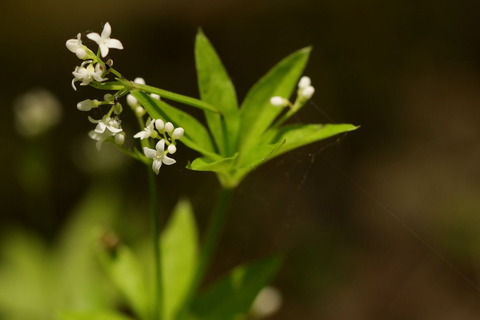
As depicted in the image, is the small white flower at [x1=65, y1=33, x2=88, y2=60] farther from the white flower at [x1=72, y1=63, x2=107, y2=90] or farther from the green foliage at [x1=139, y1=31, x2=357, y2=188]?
the green foliage at [x1=139, y1=31, x2=357, y2=188]

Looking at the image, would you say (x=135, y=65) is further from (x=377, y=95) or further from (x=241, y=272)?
(x=241, y=272)

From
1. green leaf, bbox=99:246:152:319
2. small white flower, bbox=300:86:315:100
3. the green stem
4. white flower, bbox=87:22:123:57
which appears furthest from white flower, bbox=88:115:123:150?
green leaf, bbox=99:246:152:319

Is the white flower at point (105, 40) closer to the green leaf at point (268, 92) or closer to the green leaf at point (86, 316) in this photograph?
the green leaf at point (268, 92)

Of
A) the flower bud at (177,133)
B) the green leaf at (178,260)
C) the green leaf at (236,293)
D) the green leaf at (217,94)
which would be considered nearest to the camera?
the flower bud at (177,133)

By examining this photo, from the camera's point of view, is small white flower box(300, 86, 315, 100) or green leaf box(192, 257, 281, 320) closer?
small white flower box(300, 86, 315, 100)

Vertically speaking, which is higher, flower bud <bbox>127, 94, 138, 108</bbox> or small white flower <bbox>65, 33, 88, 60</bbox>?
small white flower <bbox>65, 33, 88, 60</bbox>

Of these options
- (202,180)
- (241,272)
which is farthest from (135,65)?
(241,272)

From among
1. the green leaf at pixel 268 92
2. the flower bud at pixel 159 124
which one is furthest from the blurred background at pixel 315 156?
the flower bud at pixel 159 124
